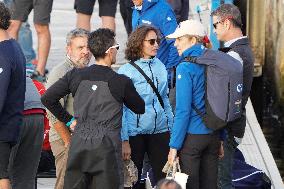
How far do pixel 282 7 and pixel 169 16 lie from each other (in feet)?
19.9

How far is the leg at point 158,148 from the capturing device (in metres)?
8.90

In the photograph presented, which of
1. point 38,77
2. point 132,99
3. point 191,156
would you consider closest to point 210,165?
point 191,156

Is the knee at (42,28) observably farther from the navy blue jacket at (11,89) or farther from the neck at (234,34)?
the navy blue jacket at (11,89)

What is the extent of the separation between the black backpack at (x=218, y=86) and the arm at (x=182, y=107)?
12 centimetres

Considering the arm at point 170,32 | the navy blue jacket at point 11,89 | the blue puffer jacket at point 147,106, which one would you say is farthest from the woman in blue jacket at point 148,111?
the arm at point 170,32

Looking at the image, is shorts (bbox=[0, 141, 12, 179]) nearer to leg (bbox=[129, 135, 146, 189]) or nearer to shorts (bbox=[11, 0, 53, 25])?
leg (bbox=[129, 135, 146, 189])

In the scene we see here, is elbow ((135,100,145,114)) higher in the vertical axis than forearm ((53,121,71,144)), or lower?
higher

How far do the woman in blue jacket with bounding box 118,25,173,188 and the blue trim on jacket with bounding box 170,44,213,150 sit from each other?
Answer: 0.49 m

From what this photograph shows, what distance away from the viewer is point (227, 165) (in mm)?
9156

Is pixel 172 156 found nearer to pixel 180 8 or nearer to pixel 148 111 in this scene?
pixel 148 111

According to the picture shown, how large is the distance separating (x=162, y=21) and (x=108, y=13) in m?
2.53

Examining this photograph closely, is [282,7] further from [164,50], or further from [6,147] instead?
[6,147]

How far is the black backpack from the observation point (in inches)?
330

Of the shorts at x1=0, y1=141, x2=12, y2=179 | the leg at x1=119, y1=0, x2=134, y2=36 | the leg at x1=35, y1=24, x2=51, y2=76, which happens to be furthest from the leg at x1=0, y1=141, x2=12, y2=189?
the leg at x1=35, y1=24, x2=51, y2=76
